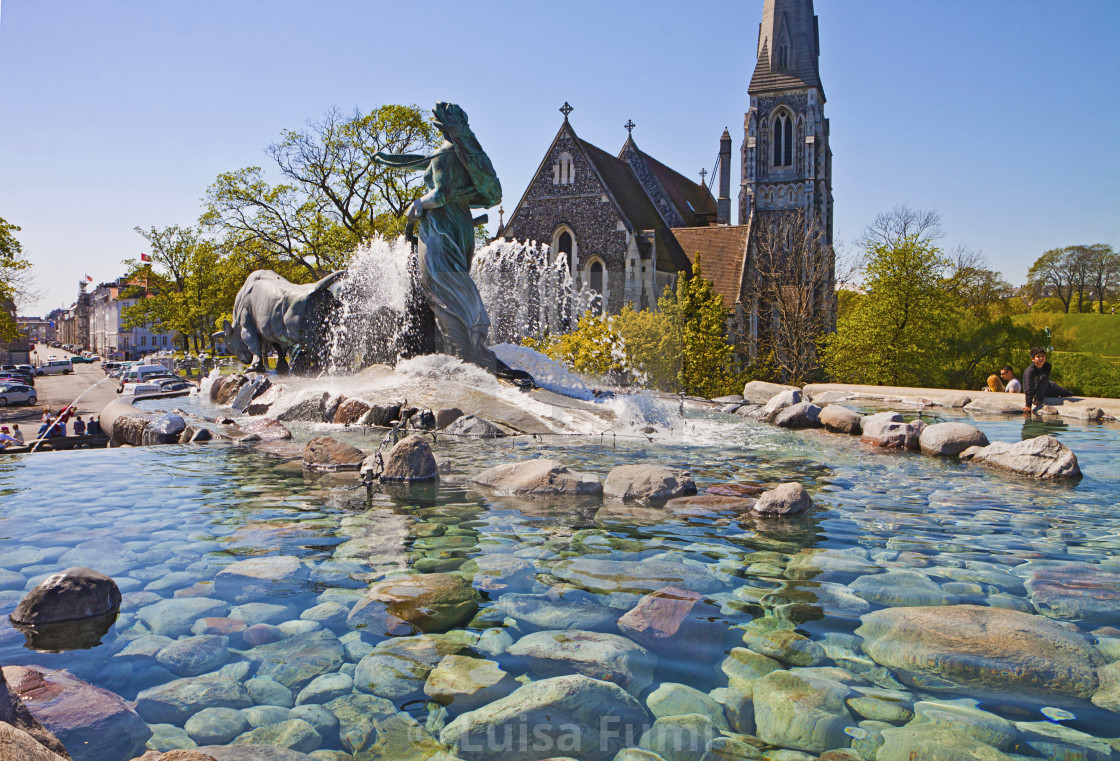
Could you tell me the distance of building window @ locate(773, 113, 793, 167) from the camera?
43406 mm

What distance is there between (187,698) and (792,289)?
1229 inches

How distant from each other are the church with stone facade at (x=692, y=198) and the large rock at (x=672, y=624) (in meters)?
29.4

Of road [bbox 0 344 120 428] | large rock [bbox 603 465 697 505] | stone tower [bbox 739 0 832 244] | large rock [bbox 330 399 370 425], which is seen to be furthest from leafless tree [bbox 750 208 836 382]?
road [bbox 0 344 120 428]

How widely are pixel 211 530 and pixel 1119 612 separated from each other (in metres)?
5.73

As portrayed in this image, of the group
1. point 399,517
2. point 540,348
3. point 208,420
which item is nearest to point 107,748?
point 399,517

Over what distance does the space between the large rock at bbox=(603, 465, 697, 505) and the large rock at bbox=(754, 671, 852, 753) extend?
11.1 feet

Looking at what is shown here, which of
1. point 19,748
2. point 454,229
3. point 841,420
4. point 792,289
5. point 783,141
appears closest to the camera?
point 19,748

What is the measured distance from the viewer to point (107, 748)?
2.44 meters

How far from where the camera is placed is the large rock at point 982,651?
2908mm

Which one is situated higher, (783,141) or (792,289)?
(783,141)

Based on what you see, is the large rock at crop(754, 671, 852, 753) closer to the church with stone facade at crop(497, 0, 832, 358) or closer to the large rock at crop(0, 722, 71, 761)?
the large rock at crop(0, 722, 71, 761)

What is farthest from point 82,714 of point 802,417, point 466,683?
point 802,417

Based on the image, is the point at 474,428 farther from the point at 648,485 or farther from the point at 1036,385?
the point at 1036,385

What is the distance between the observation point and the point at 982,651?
123 inches
